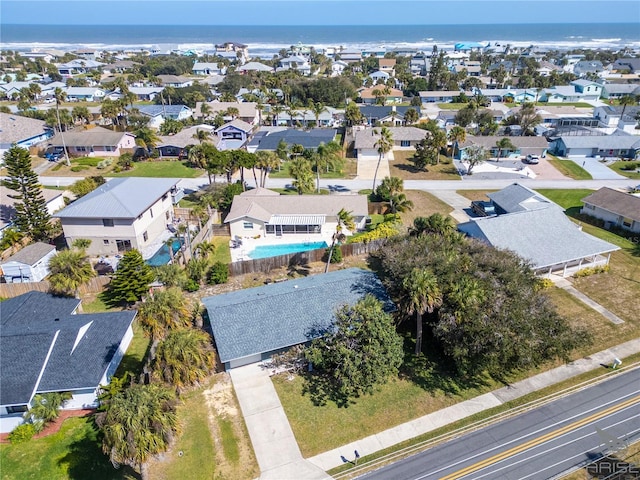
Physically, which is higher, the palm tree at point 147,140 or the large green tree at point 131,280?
the palm tree at point 147,140

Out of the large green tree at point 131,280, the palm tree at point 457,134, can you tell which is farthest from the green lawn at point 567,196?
the large green tree at point 131,280

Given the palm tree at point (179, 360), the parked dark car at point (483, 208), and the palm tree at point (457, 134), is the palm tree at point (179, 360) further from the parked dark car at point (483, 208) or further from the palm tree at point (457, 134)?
the palm tree at point (457, 134)

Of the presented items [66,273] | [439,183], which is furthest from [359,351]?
[439,183]

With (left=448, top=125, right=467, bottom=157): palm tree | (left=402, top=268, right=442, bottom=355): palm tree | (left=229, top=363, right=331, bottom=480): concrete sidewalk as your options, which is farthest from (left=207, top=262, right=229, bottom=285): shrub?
(left=448, top=125, right=467, bottom=157): palm tree

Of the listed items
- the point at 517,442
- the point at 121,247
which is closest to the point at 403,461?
the point at 517,442

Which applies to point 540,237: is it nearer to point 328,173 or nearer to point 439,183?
point 439,183

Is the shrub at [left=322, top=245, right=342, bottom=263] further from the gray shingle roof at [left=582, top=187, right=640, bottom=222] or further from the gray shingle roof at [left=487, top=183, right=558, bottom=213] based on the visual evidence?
the gray shingle roof at [left=582, top=187, right=640, bottom=222]
